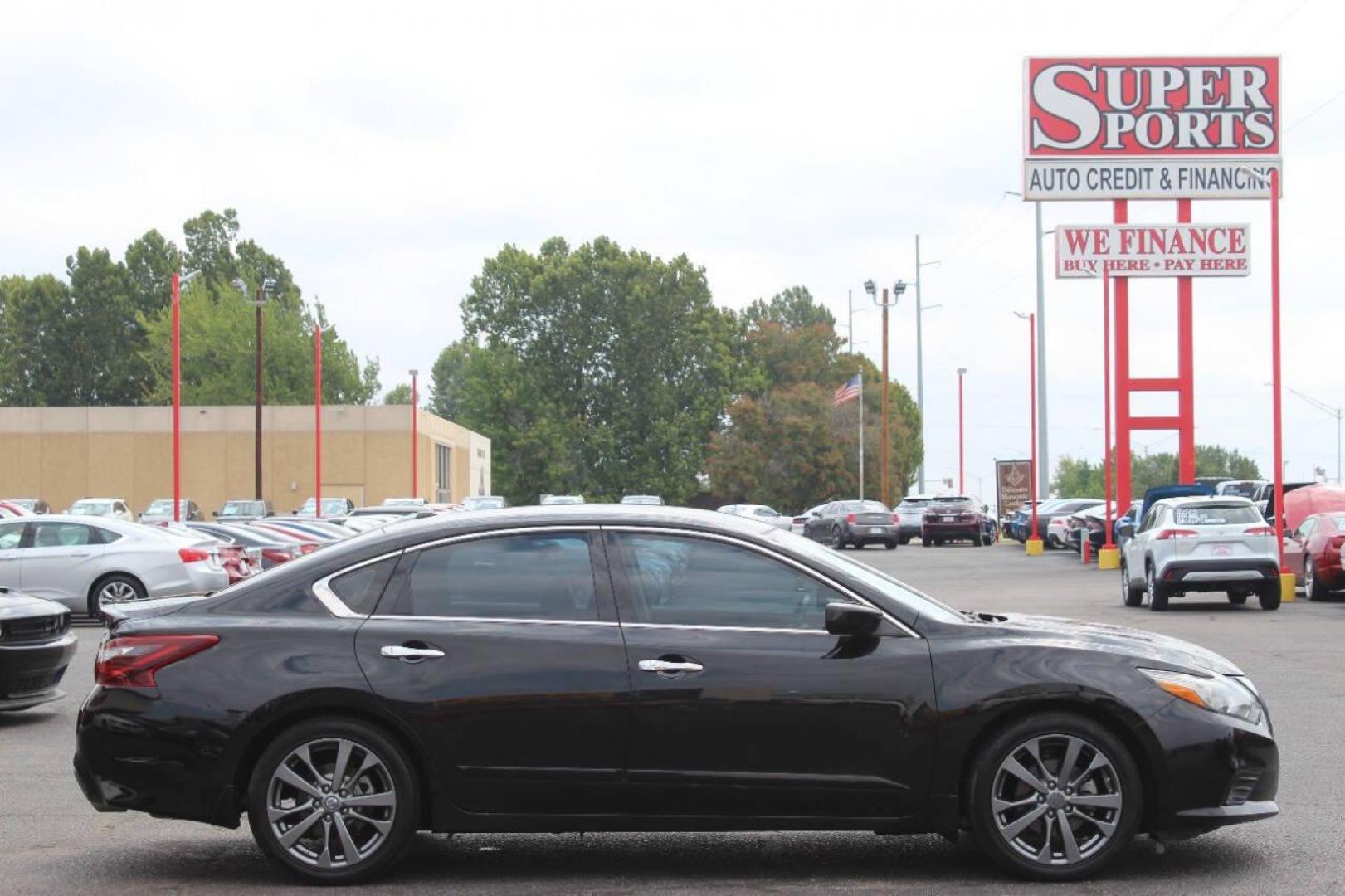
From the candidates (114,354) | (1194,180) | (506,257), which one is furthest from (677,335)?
(1194,180)

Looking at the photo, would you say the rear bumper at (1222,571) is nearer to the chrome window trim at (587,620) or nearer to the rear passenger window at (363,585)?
the chrome window trim at (587,620)

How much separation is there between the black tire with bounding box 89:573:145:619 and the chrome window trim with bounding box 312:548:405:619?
1528 centimetres

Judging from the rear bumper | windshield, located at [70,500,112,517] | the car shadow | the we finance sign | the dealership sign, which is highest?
the we finance sign

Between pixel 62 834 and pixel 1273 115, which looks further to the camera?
pixel 1273 115

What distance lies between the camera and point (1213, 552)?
941 inches

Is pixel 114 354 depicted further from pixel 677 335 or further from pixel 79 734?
pixel 79 734

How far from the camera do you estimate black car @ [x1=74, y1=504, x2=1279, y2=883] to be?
6.93 metres

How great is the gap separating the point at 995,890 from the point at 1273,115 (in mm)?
35152

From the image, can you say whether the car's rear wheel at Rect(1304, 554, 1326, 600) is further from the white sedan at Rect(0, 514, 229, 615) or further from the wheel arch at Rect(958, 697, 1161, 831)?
the wheel arch at Rect(958, 697, 1161, 831)

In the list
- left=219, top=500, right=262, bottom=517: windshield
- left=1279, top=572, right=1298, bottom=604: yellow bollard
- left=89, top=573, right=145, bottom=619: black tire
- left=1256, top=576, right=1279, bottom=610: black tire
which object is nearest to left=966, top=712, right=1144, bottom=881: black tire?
left=89, top=573, right=145, bottom=619: black tire

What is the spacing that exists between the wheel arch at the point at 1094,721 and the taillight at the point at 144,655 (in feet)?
10.1

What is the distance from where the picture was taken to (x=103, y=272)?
11238 centimetres

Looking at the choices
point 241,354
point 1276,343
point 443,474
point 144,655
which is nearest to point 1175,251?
point 1276,343

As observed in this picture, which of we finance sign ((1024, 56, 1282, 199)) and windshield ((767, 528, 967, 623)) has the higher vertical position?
we finance sign ((1024, 56, 1282, 199))
